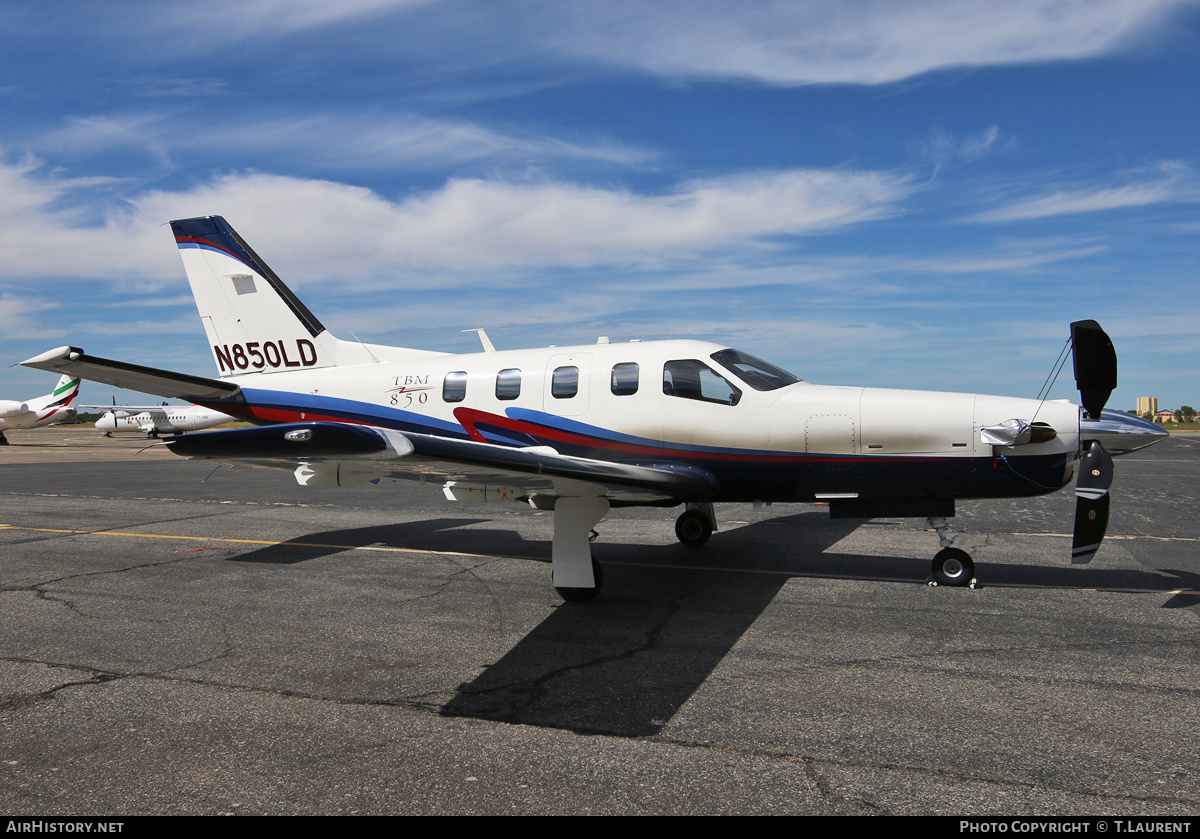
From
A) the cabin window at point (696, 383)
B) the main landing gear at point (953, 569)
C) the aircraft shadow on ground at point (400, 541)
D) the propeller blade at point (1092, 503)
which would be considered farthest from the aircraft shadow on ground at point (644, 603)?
the cabin window at point (696, 383)

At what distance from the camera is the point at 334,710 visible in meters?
4.78

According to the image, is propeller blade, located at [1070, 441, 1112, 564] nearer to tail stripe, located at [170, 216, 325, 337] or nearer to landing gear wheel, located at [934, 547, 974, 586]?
landing gear wheel, located at [934, 547, 974, 586]

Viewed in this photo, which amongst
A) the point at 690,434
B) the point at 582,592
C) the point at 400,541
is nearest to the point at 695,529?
the point at 690,434

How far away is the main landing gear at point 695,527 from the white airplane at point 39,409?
49.3 m

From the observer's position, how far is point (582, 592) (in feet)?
24.2

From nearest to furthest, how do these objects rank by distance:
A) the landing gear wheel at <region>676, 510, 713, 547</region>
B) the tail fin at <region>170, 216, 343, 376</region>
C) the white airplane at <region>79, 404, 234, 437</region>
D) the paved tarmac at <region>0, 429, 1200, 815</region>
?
the paved tarmac at <region>0, 429, 1200, 815</region> < the landing gear wheel at <region>676, 510, 713, 547</region> < the tail fin at <region>170, 216, 343, 376</region> < the white airplane at <region>79, 404, 234, 437</region>

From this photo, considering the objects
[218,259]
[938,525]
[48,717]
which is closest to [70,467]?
[218,259]

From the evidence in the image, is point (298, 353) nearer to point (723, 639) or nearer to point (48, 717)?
point (48, 717)

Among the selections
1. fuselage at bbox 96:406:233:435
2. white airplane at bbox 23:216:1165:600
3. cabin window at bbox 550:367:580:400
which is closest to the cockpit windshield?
white airplane at bbox 23:216:1165:600

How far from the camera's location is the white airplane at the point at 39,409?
46.7 meters

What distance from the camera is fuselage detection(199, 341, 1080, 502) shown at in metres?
7.50

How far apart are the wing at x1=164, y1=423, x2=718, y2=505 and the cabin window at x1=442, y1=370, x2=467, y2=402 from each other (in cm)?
207

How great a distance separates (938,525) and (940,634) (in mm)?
2142

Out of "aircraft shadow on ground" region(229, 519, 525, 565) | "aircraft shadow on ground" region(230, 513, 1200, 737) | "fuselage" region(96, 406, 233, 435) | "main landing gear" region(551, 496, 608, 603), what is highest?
"fuselage" region(96, 406, 233, 435)
